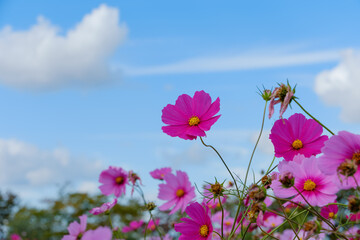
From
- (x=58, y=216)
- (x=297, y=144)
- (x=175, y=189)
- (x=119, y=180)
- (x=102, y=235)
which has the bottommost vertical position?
(x=102, y=235)

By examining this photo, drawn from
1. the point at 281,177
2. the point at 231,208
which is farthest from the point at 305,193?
the point at 231,208

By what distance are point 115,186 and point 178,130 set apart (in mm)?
858

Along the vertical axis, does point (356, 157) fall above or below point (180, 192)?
below

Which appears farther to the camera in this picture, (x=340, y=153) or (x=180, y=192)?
(x=180, y=192)

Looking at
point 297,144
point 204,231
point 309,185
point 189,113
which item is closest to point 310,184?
point 309,185

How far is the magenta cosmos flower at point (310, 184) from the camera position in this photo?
101 centimetres

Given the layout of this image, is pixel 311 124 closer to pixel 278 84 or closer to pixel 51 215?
pixel 278 84

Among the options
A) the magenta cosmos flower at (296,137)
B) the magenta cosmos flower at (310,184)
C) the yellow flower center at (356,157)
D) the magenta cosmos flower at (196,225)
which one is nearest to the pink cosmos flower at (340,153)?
the yellow flower center at (356,157)

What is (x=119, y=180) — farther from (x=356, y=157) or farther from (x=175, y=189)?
(x=356, y=157)

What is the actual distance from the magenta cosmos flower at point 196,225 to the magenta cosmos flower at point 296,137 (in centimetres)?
25

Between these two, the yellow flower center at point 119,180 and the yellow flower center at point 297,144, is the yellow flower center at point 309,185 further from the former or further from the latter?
the yellow flower center at point 119,180

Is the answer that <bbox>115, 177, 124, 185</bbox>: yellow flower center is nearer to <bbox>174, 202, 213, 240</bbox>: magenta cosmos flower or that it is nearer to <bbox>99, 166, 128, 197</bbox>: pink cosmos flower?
<bbox>99, 166, 128, 197</bbox>: pink cosmos flower

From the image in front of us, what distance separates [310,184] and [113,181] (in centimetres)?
118

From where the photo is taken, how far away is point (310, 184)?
1.05m
